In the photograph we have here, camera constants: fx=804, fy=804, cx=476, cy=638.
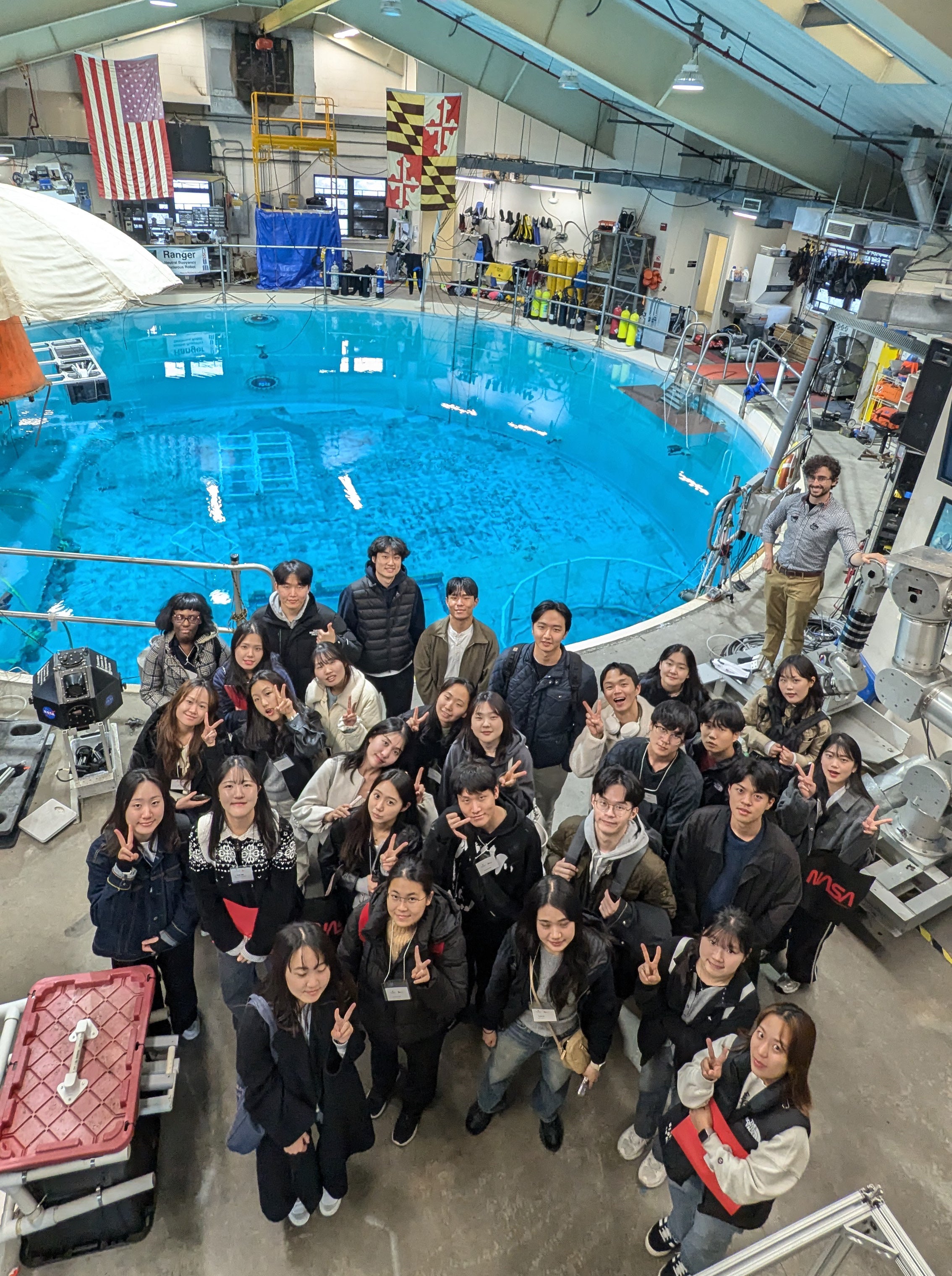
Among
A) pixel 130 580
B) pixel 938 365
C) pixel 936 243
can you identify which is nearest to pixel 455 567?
pixel 130 580

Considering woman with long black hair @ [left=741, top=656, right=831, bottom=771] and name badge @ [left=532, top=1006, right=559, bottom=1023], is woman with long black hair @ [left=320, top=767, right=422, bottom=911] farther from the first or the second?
woman with long black hair @ [left=741, top=656, right=831, bottom=771]

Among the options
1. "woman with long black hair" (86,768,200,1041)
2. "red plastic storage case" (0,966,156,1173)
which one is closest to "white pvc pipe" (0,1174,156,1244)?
"red plastic storage case" (0,966,156,1173)

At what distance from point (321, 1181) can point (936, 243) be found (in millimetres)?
8549

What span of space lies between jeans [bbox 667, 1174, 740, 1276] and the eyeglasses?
0.96m

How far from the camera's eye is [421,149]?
13.2m

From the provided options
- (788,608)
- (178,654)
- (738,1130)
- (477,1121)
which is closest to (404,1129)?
(477,1121)

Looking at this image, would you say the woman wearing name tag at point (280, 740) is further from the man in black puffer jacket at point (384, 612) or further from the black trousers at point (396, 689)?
the black trousers at point (396, 689)

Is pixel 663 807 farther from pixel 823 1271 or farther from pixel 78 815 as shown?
pixel 78 815

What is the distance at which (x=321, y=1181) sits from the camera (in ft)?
7.73

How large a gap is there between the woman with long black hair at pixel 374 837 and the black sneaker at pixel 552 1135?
0.96 metres

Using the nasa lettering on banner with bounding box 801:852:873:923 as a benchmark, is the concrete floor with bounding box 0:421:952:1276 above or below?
below

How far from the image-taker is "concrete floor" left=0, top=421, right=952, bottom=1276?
7.75 ft

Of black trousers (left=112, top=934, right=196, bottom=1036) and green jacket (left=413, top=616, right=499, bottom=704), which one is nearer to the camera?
black trousers (left=112, top=934, right=196, bottom=1036)

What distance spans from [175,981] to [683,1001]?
167cm
